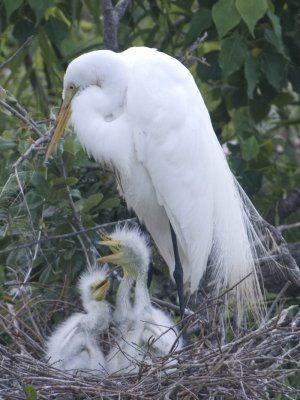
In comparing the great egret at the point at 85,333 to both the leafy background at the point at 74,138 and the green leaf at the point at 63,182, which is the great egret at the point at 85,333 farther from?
the green leaf at the point at 63,182

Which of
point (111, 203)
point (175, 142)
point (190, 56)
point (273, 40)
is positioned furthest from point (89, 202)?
point (273, 40)

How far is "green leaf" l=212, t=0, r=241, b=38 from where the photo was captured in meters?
4.52

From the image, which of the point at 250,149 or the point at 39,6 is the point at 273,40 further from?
the point at 39,6

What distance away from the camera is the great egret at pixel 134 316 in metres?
3.94

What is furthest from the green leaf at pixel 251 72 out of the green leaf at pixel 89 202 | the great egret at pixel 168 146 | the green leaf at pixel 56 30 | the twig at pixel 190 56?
the green leaf at pixel 89 202

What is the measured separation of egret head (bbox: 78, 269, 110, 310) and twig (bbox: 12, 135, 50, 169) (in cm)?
40

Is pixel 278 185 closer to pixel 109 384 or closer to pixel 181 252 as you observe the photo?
pixel 181 252

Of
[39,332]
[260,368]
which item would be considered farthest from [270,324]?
[39,332]

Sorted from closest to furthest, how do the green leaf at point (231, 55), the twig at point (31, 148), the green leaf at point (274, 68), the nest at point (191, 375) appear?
the nest at point (191, 375) < the twig at point (31, 148) < the green leaf at point (231, 55) < the green leaf at point (274, 68)

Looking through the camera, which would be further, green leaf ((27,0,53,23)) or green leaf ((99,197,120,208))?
green leaf ((27,0,53,23))

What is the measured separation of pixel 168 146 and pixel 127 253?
0.35m

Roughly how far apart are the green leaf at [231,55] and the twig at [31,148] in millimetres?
846

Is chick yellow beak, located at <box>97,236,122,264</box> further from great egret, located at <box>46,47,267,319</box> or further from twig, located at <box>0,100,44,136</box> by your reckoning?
twig, located at <box>0,100,44,136</box>

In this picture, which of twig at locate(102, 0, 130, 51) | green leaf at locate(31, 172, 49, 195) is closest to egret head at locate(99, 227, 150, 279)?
green leaf at locate(31, 172, 49, 195)
